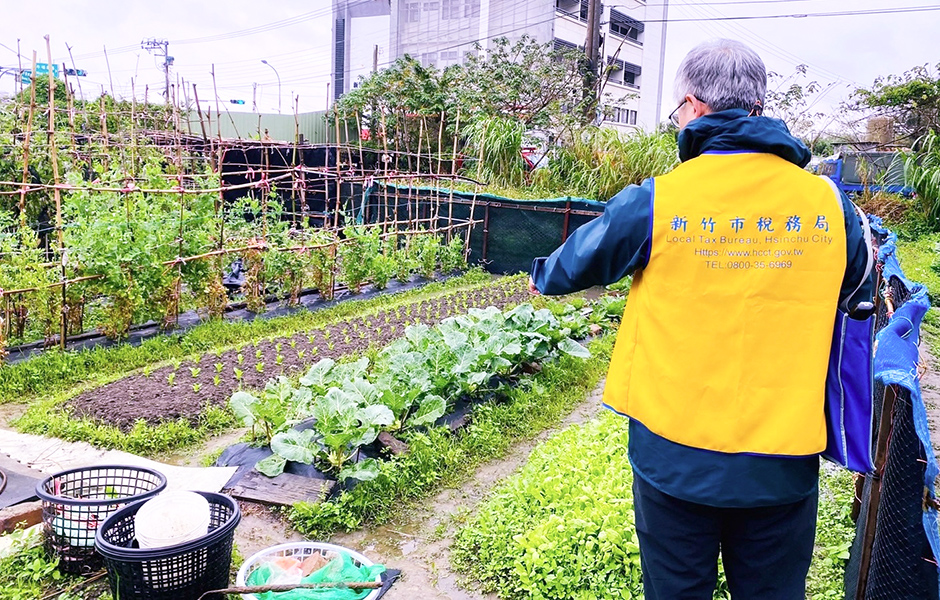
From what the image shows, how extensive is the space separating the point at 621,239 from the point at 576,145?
12.6 meters

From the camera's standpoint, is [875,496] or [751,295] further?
[875,496]

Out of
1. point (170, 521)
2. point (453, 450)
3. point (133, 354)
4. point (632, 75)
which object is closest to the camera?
point (170, 521)

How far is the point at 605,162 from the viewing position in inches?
522

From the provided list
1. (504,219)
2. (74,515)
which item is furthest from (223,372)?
(504,219)

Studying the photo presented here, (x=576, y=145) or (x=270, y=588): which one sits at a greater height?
(x=576, y=145)

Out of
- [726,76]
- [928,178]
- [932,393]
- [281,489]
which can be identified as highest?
[928,178]

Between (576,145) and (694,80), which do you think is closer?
(694,80)

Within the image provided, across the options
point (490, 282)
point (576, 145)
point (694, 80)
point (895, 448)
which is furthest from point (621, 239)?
point (576, 145)

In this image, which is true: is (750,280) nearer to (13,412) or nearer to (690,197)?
(690,197)

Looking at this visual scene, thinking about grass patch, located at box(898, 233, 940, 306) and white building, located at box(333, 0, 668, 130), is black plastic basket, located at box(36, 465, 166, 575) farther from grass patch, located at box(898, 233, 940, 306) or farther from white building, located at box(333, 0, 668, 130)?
white building, located at box(333, 0, 668, 130)

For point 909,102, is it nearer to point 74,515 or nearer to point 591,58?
point 591,58

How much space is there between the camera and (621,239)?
1.81m

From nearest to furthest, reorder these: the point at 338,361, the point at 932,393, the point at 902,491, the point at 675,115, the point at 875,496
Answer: the point at 675,115 → the point at 902,491 → the point at 875,496 → the point at 932,393 → the point at 338,361

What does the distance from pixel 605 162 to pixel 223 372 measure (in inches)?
359
